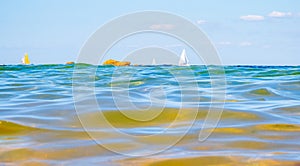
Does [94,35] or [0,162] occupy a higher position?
[94,35]

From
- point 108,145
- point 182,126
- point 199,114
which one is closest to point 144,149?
point 108,145

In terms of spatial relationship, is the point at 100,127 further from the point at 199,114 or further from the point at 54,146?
the point at 199,114

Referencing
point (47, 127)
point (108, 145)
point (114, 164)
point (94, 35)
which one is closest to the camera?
point (114, 164)

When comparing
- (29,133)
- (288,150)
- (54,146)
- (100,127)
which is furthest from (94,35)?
(288,150)

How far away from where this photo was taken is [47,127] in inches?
139

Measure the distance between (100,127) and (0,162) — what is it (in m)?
1.27

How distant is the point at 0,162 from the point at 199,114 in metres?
2.38

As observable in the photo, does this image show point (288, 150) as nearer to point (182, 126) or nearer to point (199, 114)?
point (182, 126)

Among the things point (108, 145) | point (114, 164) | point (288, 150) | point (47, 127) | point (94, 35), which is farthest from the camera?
point (94, 35)

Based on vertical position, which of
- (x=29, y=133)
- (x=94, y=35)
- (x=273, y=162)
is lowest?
(x=273, y=162)

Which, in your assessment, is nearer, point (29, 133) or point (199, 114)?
point (29, 133)

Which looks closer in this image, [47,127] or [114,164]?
[114,164]

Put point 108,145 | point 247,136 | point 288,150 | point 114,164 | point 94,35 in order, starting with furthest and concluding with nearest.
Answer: point 94,35
point 247,136
point 108,145
point 288,150
point 114,164

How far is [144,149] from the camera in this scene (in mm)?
2865
